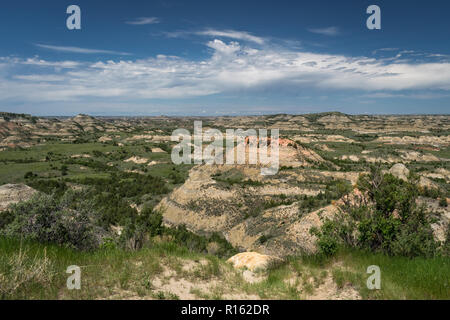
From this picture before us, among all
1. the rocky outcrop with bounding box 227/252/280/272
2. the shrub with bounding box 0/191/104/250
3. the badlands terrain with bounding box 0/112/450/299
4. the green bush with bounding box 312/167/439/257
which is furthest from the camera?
the shrub with bounding box 0/191/104/250

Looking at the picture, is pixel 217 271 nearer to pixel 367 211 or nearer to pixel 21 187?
pixel 367 211

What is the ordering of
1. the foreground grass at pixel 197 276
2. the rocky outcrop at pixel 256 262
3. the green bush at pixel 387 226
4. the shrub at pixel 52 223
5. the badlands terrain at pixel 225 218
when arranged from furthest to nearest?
the shrub at pixel 52 223, the rocky outcrop at pixel 256 262, the green bush at pixel 387 226, the badlands terrain at pixel 225 218, the foreground grass at pixel 197 276

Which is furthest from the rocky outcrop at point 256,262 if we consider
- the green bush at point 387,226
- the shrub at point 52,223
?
the shrub at point 52,223

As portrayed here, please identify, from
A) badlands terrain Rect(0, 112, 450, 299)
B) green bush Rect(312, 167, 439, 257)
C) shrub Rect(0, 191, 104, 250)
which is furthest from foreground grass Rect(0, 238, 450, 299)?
shrub Rect(0, 191, 104, 250)

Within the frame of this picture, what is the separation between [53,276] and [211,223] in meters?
26.7

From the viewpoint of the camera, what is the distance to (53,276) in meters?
4.75

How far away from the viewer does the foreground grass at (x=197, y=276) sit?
14.8ft

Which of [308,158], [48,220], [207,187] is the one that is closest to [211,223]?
[207,187]

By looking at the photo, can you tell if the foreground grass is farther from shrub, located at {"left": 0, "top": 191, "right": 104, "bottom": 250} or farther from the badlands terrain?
shrub, located at {"left": 0, "top": 191, "right": 104, "bottom": 250}

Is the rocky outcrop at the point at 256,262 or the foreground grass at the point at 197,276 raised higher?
the foreground grass at the point at 197,276

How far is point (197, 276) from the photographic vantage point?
5.92 m

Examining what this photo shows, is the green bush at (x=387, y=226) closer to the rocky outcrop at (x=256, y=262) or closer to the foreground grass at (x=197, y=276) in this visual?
the foreground grass at (x=197, y=276)

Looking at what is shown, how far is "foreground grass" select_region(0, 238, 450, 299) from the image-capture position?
452 centimetres

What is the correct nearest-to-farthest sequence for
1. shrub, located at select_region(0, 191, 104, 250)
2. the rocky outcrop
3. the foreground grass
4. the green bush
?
1. the foreground grass
2. the green bush
3. the rocky outcrop
4. shrub, located at select_region(0, 191, 104, 250)
